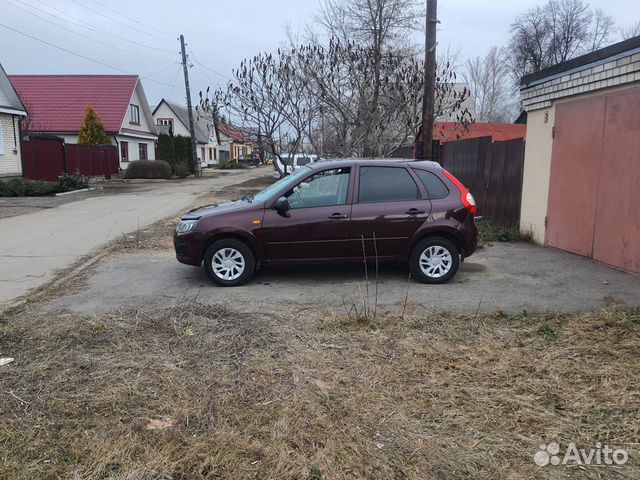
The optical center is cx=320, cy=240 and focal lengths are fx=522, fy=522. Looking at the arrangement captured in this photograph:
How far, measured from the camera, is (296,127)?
16047 millimetres

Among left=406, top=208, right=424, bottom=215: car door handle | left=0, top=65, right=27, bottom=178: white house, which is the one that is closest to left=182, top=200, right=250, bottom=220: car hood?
left=406, top=208, right=424, bottom=215: car door handle

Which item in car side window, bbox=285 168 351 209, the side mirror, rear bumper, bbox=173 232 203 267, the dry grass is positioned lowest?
the dry grass

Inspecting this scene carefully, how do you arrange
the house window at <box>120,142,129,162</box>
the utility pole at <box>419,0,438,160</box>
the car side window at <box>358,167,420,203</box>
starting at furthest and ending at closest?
the house window at <box>120,142,129,162</box>, the utility pole at <box>419,0,438,160</box>, the car side window at <box>358,167,420,203</box>

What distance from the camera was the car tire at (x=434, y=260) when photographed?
6824mm

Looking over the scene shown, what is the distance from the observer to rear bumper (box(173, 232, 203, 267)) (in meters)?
6.63

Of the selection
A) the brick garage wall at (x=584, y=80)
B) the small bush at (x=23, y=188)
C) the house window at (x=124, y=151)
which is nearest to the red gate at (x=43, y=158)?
the small bush at (x=23, y=188)

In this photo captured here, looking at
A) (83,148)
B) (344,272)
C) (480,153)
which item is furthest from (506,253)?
(83,148)

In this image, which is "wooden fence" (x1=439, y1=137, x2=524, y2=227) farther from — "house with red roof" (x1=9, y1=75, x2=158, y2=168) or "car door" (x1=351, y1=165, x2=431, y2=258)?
"house with red roof" (x1=9, y1=75, x2=158, y2=168)

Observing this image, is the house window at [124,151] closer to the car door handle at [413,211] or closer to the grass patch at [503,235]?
the grass patch at [503,235]

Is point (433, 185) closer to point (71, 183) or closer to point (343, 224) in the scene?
point (343, 224)

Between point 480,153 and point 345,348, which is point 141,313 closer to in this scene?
point 345,348

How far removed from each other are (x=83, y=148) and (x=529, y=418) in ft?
98.8

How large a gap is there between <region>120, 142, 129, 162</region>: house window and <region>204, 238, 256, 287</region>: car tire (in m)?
32.6

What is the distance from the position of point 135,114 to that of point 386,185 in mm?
36633
